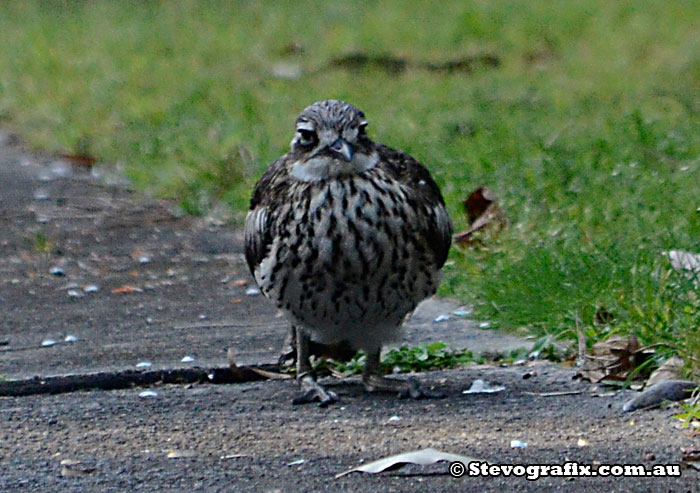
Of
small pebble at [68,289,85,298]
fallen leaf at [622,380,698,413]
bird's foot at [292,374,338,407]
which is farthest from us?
small pebble at [68,289,85,298]

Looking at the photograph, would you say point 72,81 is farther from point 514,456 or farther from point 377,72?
point 514,456

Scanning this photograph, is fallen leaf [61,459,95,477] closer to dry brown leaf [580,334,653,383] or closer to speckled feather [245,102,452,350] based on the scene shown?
speckled feather [245,102,452,350]

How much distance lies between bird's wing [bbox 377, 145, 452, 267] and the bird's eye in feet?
0.95

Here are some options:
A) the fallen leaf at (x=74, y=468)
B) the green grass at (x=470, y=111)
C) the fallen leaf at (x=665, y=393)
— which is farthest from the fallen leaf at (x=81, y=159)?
the fallen leaf at (x=665, y=393)

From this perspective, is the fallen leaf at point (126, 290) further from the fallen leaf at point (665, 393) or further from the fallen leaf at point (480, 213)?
→ the fallen leaf at point (665, 393)

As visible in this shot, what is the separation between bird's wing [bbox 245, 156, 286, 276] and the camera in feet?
15.5

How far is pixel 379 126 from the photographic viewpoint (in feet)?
31.7

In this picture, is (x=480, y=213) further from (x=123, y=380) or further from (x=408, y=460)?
(x=408, y=460)

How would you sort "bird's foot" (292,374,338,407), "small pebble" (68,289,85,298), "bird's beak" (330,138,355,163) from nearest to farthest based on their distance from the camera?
1. "bird's beak" (330,138,355,163)
2. "bird's foot" (292,374,338,407)
3. "small pebble" (68,289,85,298)

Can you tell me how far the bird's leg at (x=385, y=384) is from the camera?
188 inches

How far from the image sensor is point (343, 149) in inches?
176

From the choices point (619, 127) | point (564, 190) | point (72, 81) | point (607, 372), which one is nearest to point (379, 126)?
point (619, 127)

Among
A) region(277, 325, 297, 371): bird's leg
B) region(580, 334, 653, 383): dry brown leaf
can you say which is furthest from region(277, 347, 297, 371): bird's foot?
region(580, 334, 653, 383): dry brown leaf

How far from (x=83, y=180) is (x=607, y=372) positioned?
515cm
